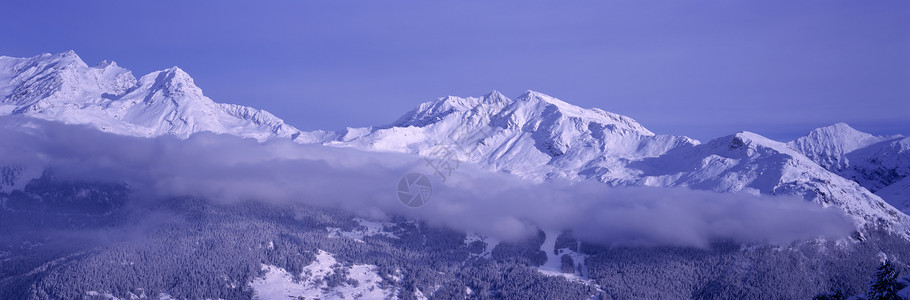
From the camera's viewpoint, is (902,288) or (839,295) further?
(902,288)

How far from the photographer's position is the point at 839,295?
164 meters

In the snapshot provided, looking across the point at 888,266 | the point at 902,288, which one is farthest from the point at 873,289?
the point at 902,288

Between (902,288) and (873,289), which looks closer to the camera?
(873,289)

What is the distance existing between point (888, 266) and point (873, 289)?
20.6ft

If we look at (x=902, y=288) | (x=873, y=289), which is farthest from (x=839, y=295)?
(x=902, y=288)

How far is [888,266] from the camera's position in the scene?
159625mm

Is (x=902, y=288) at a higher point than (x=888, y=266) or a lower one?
lower

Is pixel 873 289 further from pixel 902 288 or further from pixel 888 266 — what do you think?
pixel 902 288

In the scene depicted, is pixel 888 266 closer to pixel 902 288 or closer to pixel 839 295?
pixel 839 295

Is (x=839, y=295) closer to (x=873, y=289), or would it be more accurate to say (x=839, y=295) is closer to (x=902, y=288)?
(x=873, y=289)

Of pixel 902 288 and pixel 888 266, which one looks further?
pixel 902 288

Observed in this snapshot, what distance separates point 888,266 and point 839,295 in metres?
12.3

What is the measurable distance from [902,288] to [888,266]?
44606 mm

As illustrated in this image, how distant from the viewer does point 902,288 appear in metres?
194
